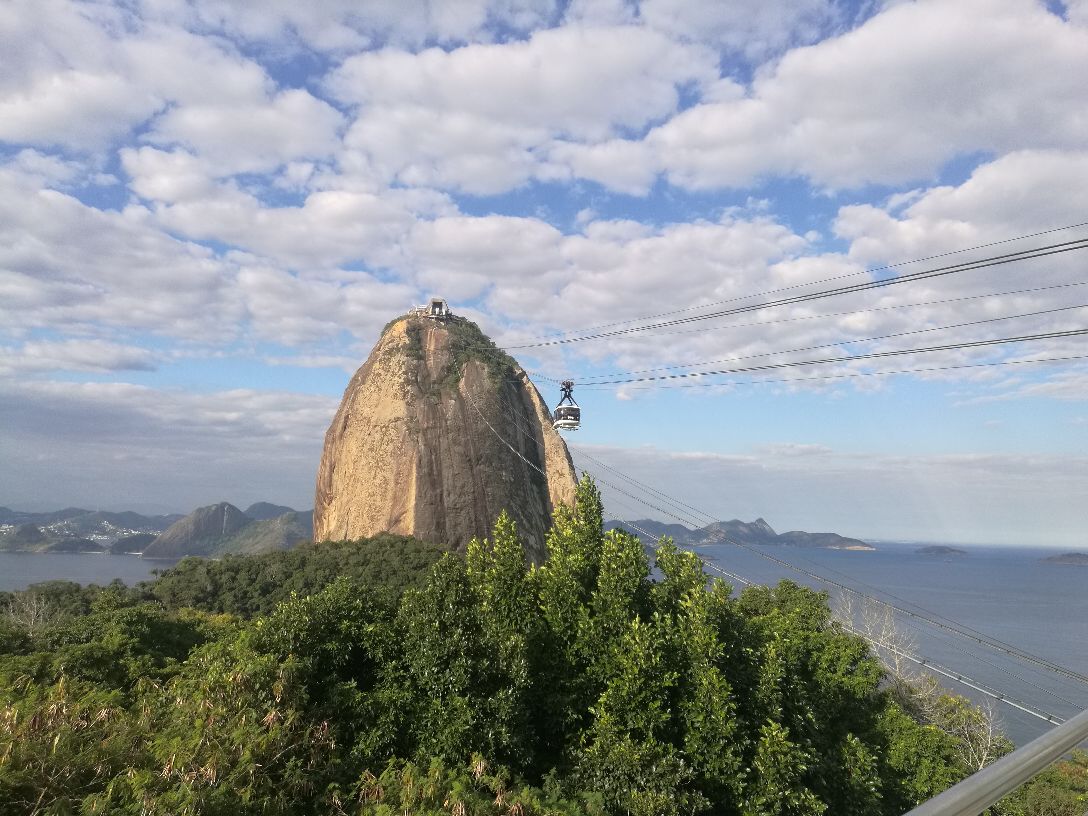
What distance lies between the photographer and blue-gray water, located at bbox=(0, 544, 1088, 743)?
2224 inches

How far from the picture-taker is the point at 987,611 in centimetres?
9750

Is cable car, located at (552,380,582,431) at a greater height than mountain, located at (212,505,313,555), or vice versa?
cable car, located at (552,380,582,431)

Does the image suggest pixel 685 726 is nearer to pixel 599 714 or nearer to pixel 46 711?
pixel 599 714

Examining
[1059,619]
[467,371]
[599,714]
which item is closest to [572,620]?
[599,714]

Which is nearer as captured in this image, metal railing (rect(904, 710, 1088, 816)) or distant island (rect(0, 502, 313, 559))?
metal railing (rect(904, 710, 1088, 816))

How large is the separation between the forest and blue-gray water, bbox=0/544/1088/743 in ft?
115

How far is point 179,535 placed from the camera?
159 meters

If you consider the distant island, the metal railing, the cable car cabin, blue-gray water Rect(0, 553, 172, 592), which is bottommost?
blue-gray water Rect(0, 553, 172, 592)

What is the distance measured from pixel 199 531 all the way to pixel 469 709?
16834 centimetres

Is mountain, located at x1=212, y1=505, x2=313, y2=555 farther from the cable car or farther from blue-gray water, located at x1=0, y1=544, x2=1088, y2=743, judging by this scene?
the cable car

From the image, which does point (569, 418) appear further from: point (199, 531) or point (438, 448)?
point (199, 531)

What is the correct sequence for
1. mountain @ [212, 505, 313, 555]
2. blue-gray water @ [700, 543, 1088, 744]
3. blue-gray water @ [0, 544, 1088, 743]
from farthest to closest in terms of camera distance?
mountain @ [212, 505, 313, 555] → blue-gray water @ [0, 544, 1088, 743] → blue-gray water @ [700, 543, 1088, 744]

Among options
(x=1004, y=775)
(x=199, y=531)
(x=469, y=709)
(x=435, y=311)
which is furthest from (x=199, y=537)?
(x=1004, y=775)

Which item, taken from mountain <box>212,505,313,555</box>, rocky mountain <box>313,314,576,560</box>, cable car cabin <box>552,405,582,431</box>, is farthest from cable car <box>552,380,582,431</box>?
mountain <box>212,505,313,555</box>
